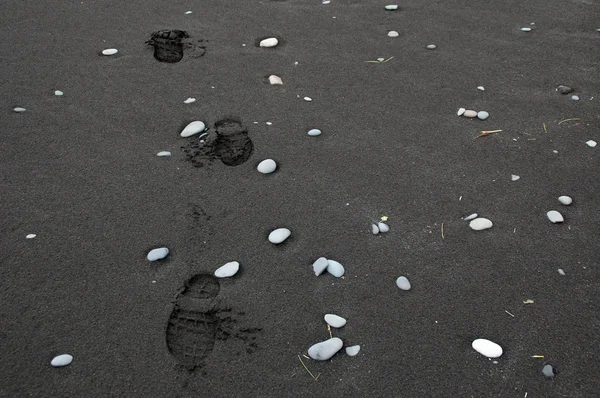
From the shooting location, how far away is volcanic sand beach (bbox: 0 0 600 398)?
172 cm

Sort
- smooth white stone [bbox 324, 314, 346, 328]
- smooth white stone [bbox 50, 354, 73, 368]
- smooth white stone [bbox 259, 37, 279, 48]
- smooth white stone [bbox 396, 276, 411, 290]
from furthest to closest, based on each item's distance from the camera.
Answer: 1. smooth white stone [bbox 259, 37, 279, 48]
2. smooth white stone [bbox 396, 276, 411, 290]
3. smooth white stone [bbox 324, 314, 346, 328]
4. smooth white stone [bbox 50, 354, 73, 368]

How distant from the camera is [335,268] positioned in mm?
2020

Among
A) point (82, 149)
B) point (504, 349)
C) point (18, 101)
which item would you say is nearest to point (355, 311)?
point (504, 349)

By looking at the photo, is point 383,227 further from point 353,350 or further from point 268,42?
point 268,42

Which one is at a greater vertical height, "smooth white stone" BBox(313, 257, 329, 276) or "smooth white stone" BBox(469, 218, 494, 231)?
"smooth white stone" BBox(469, 218, 494, 231)

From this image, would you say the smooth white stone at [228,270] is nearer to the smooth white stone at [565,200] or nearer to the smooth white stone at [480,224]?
the smooth white stone at [480,224]

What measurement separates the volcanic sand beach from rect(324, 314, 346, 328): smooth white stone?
1.1 inches

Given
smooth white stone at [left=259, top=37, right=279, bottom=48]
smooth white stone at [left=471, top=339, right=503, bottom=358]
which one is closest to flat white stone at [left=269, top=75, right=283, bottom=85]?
smooth white stone at [left=259, top=37, right=279, bottom=48]

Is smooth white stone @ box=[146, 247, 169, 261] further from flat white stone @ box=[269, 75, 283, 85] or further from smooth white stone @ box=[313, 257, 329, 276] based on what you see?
flat white stone @ box=[269, 75, 283, 85]

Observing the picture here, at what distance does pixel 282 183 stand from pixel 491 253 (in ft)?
3.21

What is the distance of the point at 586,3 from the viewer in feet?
13.5

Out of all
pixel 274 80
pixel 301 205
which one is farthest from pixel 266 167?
pixel 274 80

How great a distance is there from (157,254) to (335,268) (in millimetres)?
714

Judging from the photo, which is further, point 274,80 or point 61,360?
point 274,80
